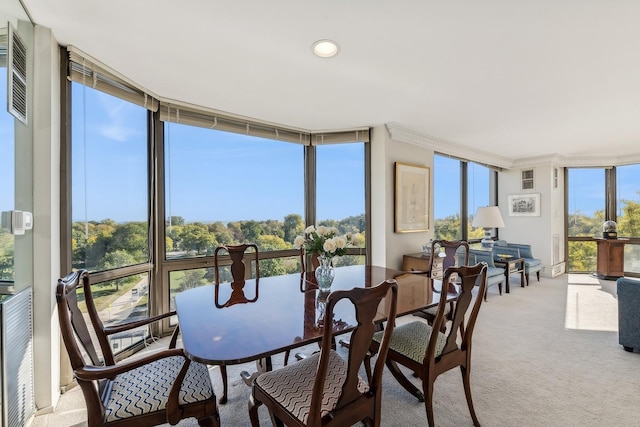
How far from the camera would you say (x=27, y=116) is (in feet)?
6.10

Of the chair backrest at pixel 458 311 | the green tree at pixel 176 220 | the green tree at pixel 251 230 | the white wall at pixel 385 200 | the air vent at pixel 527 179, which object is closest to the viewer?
the chair backrest at pixel 458 311

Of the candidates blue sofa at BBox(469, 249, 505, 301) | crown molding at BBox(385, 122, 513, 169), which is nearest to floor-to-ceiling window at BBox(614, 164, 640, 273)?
crown molding at BBox(385, 122, 513, 169)

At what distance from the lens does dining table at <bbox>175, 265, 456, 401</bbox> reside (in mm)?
1265

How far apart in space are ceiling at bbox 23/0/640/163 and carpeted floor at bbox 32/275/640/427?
7.90 feet

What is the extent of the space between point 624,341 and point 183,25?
4408 millimetres

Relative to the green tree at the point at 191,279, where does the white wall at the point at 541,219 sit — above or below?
above

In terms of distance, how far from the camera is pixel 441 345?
6.07 feet

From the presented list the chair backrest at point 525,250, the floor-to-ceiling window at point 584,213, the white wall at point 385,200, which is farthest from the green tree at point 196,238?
the floor-to-ceiling window at point 584,213

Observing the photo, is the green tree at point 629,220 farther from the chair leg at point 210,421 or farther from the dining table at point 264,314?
the chair leg at point 210,421

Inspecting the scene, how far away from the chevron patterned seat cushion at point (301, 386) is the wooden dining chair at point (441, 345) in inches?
11.2

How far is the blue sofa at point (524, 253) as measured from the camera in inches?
211

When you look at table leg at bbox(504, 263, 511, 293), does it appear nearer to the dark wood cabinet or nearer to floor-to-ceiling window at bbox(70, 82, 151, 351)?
the dark wood cabinet

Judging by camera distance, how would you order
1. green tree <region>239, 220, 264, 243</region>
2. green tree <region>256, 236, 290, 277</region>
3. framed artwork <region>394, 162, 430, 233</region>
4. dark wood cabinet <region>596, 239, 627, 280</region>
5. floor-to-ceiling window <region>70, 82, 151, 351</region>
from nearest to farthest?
floor-to-ceiling window <region>70, 82, 151, 351</region>
green tree <region>239, 220, 264, 243</region>
green tree <region>256, 236, 290, 277</region>
framed artwork <region>394, 162, 430, 233</region>
dark wood cabinet <region>596, 239, 627, 280</region>

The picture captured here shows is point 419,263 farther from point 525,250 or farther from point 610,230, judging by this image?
point 610,230
